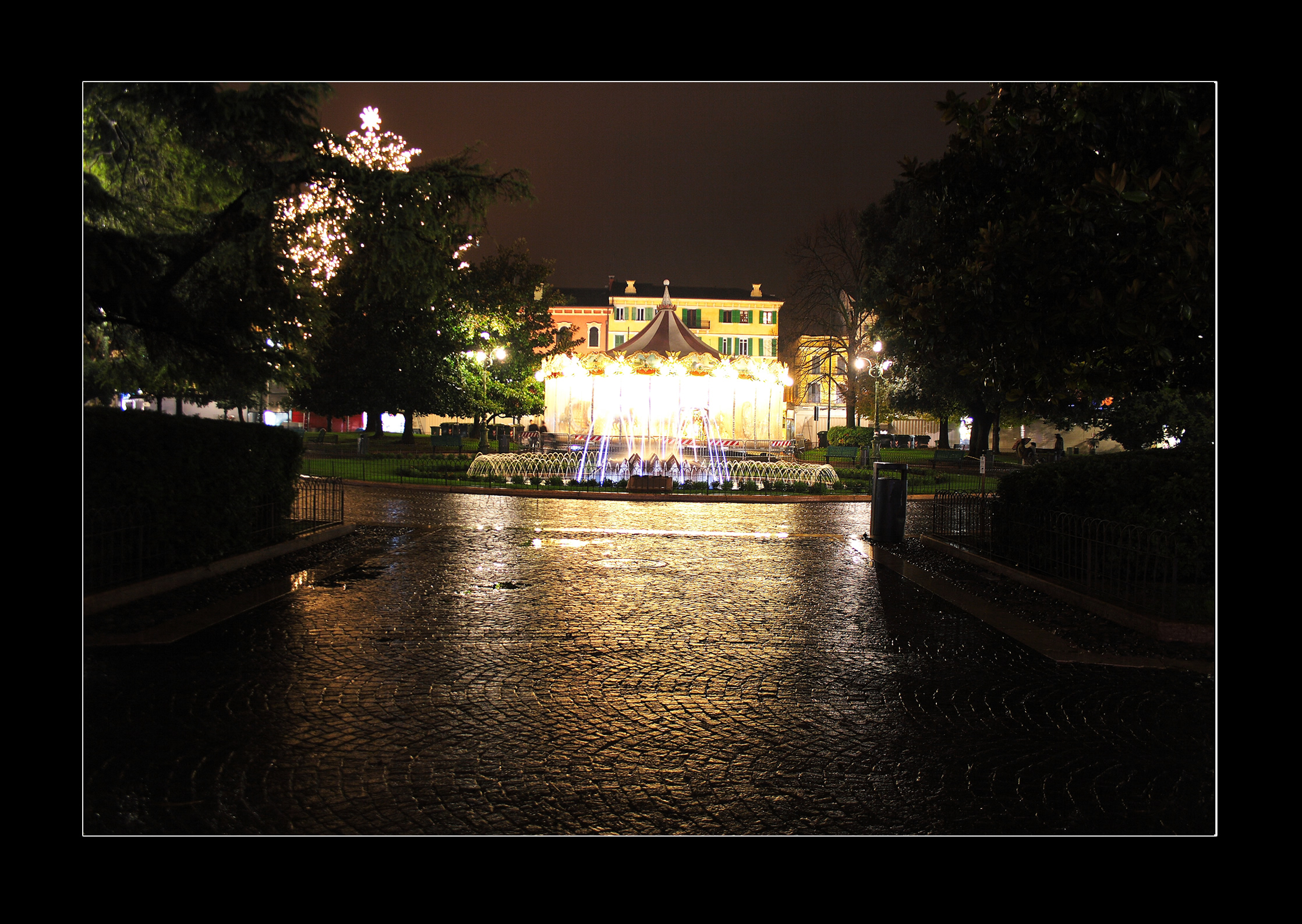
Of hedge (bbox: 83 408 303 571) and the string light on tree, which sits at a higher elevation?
the string light on tree

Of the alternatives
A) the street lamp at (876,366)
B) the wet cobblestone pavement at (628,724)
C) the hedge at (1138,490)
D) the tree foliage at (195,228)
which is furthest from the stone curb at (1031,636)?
the street lamp at (876,366)

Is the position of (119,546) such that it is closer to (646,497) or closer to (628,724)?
(628,724)

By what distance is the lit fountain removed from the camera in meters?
26.7

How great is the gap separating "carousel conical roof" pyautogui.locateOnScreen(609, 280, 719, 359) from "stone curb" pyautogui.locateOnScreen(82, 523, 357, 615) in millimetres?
17255

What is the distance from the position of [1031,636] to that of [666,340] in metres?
22.4

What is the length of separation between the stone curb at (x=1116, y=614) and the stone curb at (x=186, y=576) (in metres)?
8.31

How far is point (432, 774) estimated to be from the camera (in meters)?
4.04

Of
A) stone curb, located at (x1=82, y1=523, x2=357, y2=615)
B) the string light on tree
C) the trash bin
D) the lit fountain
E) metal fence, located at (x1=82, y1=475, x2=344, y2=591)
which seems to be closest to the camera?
stone curb, located at (x1=82, y1=523, x2=357, y2=615)

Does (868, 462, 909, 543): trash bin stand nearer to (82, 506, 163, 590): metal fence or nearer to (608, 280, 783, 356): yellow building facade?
(82, 506, 163, 590): metal fence

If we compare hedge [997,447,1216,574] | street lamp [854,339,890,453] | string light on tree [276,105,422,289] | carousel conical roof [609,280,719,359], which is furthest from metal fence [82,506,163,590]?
street lamp [854,339,890,453]

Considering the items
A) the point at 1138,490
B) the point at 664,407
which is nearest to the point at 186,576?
the point at 1138,490

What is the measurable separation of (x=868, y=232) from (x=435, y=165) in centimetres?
3194

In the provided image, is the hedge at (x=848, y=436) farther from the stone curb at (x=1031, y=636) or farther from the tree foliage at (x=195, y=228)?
the tree foliage at (x=195, y=228)

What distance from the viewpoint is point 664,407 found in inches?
1166
